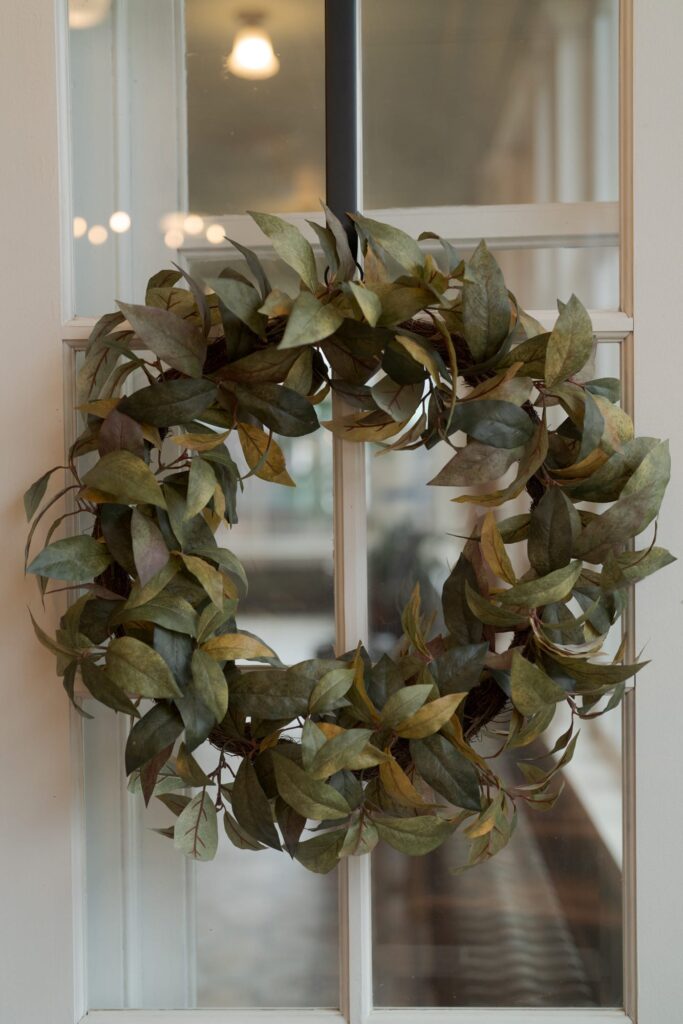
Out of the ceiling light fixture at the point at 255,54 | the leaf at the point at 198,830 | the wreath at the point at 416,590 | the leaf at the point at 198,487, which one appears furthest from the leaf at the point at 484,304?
the leaf at the point at 198,830

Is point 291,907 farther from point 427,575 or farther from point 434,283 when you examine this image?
point 434,283

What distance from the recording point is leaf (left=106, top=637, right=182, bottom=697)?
60 centimetres

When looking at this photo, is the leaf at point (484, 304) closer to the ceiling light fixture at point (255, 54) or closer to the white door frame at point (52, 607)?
the white door frame at point (52, 607)

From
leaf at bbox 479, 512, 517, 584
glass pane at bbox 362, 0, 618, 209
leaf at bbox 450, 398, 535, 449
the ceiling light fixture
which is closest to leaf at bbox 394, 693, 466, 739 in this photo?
leaf at bbox 479, 512, 517, 584

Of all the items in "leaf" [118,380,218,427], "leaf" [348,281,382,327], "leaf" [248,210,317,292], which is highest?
"leaf" [248,210,317,292]

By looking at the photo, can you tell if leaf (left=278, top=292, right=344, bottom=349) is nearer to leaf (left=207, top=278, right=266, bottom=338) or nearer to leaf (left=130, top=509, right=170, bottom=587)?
leaf (left=207, top=278, right=266, bottom=338)

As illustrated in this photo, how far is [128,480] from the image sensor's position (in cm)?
60

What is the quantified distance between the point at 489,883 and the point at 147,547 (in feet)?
1.56

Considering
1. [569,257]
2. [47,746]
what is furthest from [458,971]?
[569,257]

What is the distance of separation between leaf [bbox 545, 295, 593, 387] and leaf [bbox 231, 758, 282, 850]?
1.30 feet

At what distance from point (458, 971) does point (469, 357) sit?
0.59 m

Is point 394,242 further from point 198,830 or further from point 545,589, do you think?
point 198,830

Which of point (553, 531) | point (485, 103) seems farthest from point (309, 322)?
point (485, 103)

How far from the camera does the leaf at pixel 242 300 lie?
591mm
